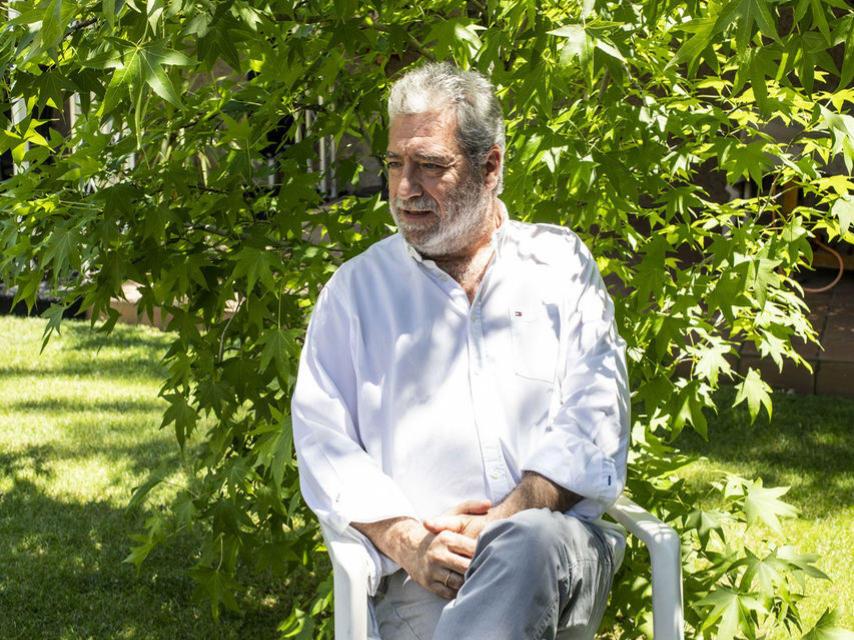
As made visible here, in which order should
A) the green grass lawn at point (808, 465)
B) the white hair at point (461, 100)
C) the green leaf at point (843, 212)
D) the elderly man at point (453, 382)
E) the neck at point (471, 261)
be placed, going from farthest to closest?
the green grass lawn at point (808, 465)
the green leaf at point (843, 212)
the neck at point (471, 261)
the white hair at point (461, 100)
the elderly man at point (453, 382)

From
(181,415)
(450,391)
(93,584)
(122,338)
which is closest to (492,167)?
(450,391)

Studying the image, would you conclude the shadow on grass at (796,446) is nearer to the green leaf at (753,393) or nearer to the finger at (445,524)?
the green leaf at (753,393)

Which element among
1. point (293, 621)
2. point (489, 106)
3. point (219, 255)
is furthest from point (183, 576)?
point (489, 106)

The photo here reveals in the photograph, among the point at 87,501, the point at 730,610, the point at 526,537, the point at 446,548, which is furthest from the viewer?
the point at 87,501

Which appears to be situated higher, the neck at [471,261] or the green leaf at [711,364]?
the neck at [471,261]

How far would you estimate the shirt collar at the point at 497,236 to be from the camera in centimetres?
280

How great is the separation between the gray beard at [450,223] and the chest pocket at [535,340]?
0.20 metres

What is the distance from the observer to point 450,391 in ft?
Answer: 8.80

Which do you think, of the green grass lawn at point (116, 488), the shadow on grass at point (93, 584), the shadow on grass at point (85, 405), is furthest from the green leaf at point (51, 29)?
the shadow on grass at point (85, 405)

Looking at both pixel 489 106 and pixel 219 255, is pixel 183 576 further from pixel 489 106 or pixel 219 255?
pixel 489 106

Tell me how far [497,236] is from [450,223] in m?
0.16

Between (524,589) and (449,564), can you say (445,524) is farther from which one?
(524,589)

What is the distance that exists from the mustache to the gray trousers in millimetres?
727

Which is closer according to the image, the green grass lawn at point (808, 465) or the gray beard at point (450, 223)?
the gray beard at point (450, 223)
